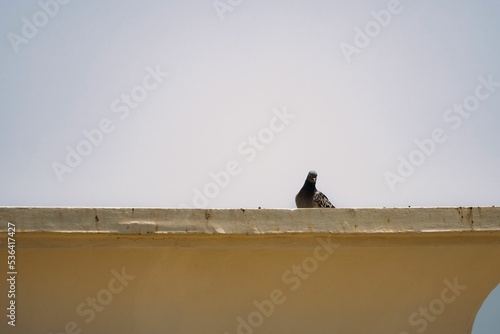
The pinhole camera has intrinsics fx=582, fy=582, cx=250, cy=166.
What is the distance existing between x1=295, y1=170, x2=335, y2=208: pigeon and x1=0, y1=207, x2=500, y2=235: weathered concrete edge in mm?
2960

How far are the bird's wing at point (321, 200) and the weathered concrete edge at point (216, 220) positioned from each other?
2.98 metres

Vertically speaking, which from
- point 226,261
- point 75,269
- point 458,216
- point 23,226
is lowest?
point 458,216

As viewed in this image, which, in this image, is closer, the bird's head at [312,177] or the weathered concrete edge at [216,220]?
the weathered concrete edge at [216,220]

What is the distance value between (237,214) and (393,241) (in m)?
1.08

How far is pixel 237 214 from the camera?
375cm

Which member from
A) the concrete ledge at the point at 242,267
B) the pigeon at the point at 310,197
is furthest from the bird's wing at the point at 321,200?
the concrete ledge at the point at 242,267

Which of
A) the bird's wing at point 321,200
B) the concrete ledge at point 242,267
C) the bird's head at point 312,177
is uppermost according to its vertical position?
the bird's head at point 312,177

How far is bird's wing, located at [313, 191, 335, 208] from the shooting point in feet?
22.5

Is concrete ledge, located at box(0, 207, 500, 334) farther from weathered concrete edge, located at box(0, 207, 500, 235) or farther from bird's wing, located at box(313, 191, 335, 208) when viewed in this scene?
bird's wing, located at box(313, 191, 335, 208)

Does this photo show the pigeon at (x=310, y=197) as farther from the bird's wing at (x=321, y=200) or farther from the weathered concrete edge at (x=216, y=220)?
the weathered concrete edge at (x=216, y=220)

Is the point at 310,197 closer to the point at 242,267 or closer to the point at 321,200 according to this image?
the point at 321,200

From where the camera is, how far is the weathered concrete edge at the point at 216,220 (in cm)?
371

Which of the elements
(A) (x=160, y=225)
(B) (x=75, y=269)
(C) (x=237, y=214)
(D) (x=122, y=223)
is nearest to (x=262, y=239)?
(C) (x=237, y=214)

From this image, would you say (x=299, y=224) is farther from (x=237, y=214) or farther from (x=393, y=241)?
(x=393, y=241)
